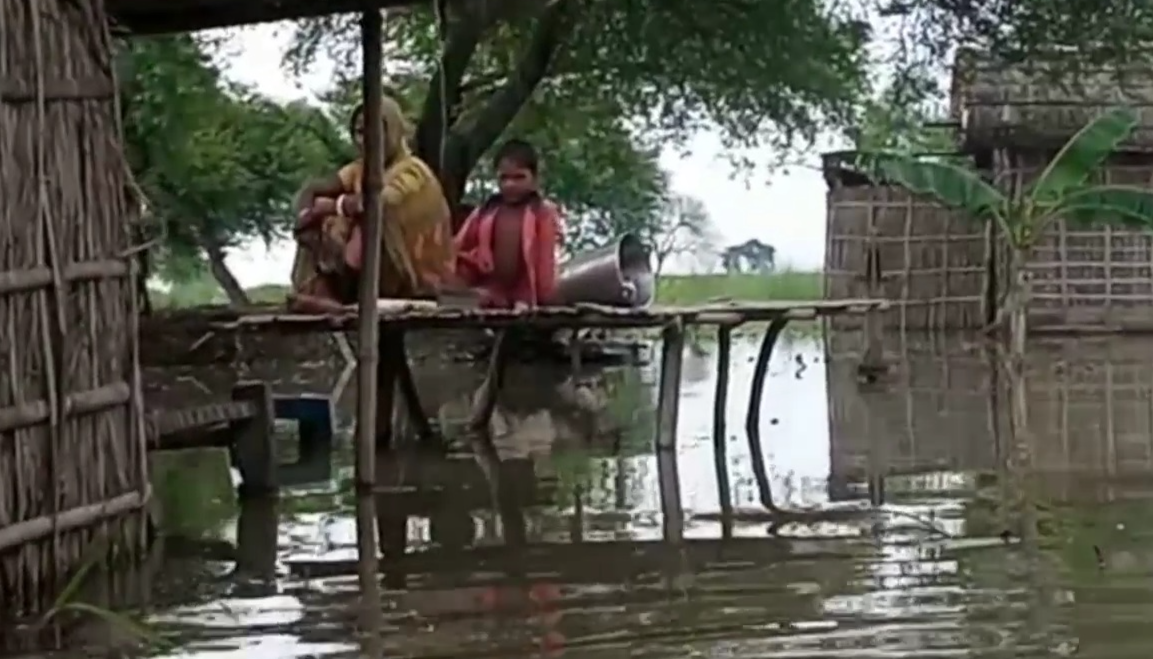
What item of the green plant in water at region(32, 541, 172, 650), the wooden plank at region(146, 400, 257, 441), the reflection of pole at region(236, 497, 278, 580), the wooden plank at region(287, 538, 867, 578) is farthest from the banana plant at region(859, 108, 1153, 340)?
the green plant in water at region(32, 541, 172, 650)

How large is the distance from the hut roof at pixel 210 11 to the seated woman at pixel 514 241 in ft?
8.50

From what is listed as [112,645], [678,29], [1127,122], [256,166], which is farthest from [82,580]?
[256,166]

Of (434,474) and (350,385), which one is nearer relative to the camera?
(434,474)

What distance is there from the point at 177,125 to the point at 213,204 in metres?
4.72

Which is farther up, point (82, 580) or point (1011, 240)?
point (1011, 240)

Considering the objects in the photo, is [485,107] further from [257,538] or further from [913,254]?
[257,538]

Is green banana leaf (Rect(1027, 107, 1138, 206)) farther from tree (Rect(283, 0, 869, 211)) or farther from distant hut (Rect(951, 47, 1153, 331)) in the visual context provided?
distant hut (Rect(951, 47, 1153, 331))

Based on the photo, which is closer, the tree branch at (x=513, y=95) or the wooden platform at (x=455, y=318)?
the wooden platform at (x=455, y=318)

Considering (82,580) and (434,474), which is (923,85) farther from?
(82,580)

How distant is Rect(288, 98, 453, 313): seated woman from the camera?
916cm

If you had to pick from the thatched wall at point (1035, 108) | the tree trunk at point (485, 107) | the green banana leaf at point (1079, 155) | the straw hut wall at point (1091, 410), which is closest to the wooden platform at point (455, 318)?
the straw hut wall at point (1091, 410)

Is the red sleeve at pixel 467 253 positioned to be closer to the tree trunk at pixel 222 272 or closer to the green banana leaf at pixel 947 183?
the green banana leaf at pixel 947 183

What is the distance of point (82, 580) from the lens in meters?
5.94

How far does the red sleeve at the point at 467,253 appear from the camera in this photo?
988cm
